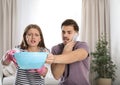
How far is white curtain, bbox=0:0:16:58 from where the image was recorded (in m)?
5.15

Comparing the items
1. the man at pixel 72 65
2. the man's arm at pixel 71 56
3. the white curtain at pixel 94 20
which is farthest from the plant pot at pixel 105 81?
the man's arm at pixel 71 56

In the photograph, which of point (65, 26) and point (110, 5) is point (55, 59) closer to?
point (65, 26)

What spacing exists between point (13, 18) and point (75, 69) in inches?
168

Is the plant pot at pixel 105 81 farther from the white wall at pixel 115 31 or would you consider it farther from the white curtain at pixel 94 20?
the white curtain at pixel 94 20

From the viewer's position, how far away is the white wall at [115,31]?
4914 mm

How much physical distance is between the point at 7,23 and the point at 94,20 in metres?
1.85

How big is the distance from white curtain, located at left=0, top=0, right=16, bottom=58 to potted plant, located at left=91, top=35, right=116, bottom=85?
5.68 feet

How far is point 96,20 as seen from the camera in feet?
17.5

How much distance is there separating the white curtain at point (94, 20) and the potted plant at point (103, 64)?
0.37 m

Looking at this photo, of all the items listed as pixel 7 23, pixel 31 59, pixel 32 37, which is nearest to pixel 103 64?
pixel 7 23

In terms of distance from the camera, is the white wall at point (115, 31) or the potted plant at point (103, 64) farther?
the white wall at point (115, 31)

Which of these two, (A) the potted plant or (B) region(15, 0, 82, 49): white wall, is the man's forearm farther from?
(B) region(15, 0, 82, 49): white wall

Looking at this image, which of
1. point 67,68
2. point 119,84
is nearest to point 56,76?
point 67,68

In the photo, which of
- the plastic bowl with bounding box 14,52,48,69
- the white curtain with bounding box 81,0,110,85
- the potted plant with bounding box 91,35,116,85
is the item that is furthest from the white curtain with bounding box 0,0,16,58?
the plastic bowl with bounding box 14,52,48,69
